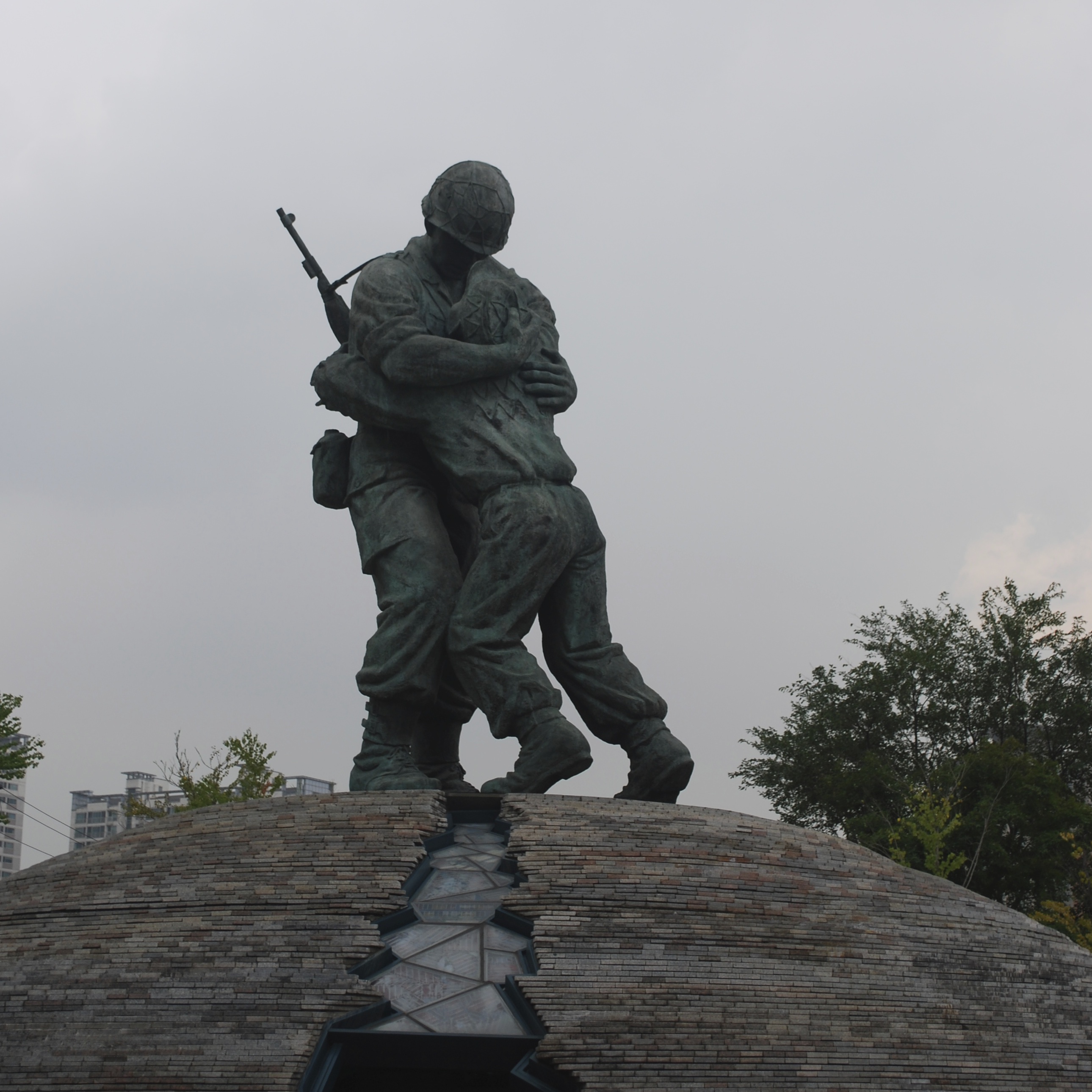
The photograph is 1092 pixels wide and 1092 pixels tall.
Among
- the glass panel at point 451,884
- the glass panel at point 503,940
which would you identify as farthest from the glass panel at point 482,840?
the glass panel at point 503,940

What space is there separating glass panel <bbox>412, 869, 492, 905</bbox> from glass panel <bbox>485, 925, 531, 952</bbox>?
325mm

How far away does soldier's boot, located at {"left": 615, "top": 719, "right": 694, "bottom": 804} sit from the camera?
8.88 m

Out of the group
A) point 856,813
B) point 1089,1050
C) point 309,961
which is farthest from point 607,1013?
point 856,813

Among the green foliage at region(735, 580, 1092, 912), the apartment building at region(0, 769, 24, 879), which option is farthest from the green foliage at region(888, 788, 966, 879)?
the apartment building at region(0, 769, 24, 879)

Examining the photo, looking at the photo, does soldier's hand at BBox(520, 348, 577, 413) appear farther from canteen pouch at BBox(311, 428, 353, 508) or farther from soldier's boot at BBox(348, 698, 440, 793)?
soldier's boot at BBox(348, 698, 440, 793)

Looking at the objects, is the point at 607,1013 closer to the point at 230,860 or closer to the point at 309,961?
the point at 309,961

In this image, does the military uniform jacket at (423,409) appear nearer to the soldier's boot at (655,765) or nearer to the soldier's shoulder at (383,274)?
the soldier's shoulder at (383,274)

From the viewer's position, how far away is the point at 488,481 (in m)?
9.05

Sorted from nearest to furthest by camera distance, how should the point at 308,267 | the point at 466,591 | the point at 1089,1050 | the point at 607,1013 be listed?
the point at 607,1013 < the point at 1089,1050 < the point at 466,591 < the point at 308,267

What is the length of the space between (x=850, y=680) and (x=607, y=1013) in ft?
82.0

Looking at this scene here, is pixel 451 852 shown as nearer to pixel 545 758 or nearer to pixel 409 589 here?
pixel 545 758

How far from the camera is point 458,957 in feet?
20.5

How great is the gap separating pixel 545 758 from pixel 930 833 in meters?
15.2

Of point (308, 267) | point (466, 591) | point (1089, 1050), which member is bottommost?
point (1089, 1050)
